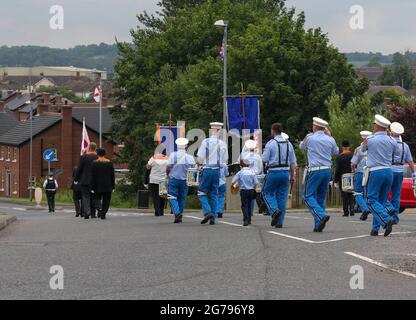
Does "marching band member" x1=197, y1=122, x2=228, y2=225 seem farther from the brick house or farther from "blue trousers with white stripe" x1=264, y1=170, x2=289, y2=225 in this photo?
the brick house

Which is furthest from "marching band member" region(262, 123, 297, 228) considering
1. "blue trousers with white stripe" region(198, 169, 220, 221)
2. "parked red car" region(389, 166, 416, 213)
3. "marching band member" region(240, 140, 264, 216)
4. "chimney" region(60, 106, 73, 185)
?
"chimney" region(60, 106, 73, 185)

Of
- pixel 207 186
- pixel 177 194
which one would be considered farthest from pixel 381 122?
pixel 177 194

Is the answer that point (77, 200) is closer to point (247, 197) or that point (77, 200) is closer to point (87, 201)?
point (87, 201)

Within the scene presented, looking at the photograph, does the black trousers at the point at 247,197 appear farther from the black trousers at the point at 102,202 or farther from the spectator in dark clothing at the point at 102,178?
the black trousers at the point at 102,202

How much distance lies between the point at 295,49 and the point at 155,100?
12.1 metres

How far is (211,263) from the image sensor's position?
1297 cm

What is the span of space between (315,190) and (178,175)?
186 inches

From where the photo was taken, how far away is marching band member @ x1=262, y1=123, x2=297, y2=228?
1895 centimetres

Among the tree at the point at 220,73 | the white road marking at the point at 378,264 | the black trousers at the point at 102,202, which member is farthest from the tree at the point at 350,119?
the white road marking at the point at 378,264

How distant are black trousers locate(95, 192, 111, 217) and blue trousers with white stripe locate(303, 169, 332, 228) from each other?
8470 millimetres

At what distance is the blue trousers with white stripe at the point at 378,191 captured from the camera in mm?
16781

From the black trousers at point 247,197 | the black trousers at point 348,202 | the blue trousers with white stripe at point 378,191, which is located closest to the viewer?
the blue trousers with white stripe at point 378,191

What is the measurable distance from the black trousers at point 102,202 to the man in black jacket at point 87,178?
29cm
